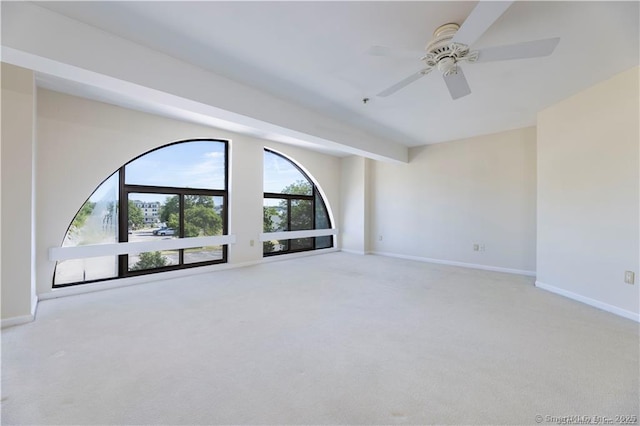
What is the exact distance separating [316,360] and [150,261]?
3.59m

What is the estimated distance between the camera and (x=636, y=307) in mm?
2812

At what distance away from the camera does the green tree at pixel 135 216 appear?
4.16 m

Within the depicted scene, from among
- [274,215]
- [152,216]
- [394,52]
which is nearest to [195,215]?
[152,216]

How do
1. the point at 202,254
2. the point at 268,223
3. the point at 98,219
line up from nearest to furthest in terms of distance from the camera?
the point at 98,219, the point at 202,254, the point at 268,223

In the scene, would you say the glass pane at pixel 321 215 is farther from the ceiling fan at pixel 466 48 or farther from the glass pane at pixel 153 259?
the ceiling fan at pixel 466 48

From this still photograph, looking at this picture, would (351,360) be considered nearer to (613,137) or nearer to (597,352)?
(597,352)

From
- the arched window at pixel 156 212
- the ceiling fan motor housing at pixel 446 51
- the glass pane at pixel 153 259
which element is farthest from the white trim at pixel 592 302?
the glass pane at pixel 153 259

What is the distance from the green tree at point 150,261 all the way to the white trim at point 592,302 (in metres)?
5.85

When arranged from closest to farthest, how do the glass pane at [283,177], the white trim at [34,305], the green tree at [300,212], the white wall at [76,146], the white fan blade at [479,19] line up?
the white fan blade at [479,19]
the white trim at [34,305]
the white wall at [76,146]
the glass pane at [283,177]
the green tree at [300,212]

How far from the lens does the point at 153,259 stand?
4.41 m

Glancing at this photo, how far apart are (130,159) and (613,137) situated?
6163mm

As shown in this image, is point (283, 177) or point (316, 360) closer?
→ point (316, 360)

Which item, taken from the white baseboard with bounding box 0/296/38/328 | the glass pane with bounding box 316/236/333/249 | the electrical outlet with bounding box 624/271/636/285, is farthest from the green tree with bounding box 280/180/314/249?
the electrical outlet with bounding box 624/271/636/285

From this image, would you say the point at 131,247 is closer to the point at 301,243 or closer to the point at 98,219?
the point at 98,219
